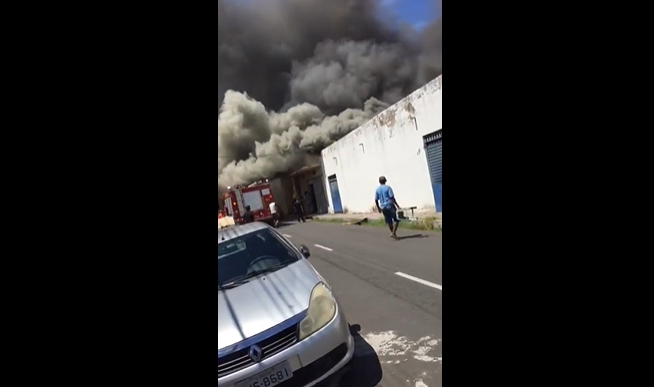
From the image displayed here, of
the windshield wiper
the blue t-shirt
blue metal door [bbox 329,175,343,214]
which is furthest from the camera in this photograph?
blue metal door [bbox 329,175,343,214]

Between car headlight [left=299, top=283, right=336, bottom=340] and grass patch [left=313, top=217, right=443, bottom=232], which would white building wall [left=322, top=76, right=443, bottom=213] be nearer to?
grass patch [left=313, top=217, right=443, bottom=232]

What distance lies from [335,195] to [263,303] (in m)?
11.6

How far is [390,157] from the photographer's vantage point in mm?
9062

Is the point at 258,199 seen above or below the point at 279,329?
above

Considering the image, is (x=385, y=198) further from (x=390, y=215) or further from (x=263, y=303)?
(x=263, y=303)

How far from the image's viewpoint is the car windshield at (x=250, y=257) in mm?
2367

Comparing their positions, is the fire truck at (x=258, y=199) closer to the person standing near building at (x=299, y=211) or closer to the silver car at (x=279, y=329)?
the person standing near building at (x=299, y=211)

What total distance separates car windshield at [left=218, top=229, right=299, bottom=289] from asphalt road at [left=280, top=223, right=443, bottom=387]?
2.03 ft

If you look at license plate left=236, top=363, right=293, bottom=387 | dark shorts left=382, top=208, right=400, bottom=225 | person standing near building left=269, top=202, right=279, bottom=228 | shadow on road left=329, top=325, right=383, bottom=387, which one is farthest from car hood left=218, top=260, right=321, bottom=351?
person standing near building left=269, top=202, right=279, bottom=228

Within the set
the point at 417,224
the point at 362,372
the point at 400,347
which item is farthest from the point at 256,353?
the point at 417,224

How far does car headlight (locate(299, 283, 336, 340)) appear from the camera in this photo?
1896 mm

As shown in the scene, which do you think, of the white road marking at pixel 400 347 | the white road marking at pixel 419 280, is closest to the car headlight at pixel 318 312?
the white road marking at pixel 400 347
